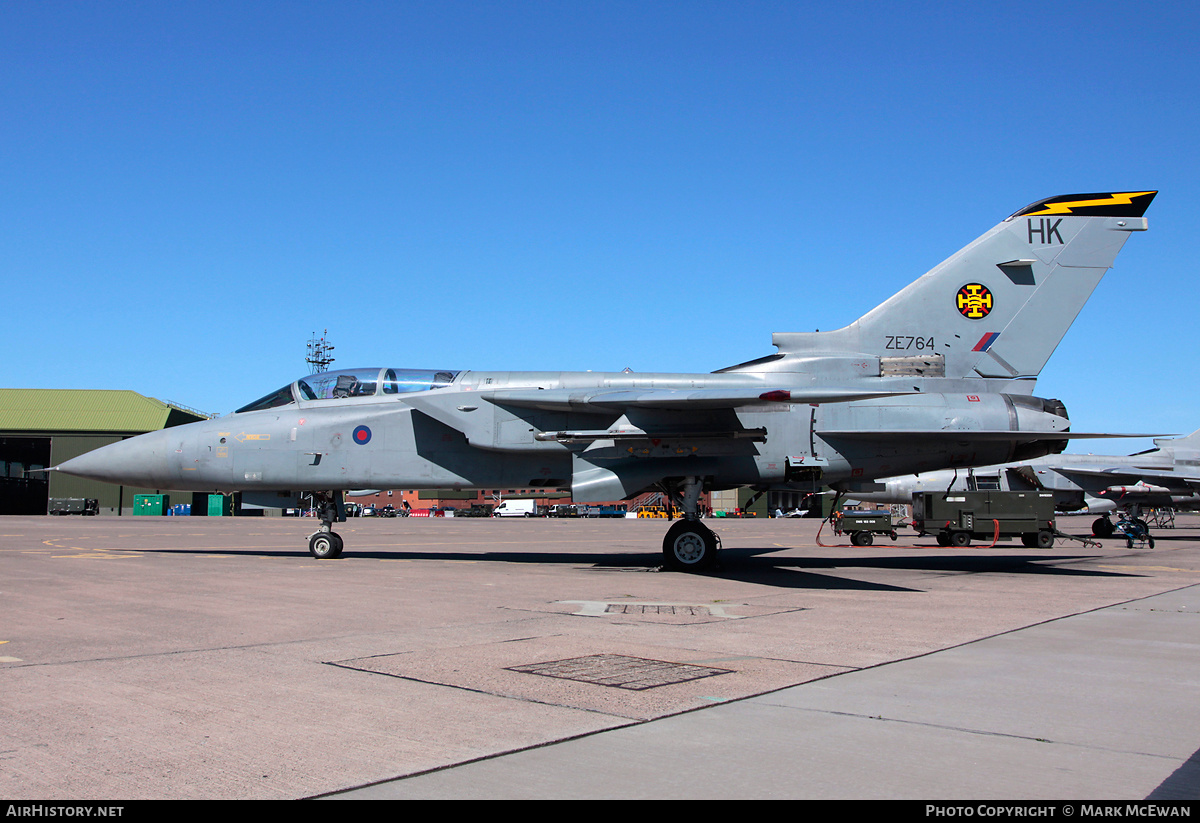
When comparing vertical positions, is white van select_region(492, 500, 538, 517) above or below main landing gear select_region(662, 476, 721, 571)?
below

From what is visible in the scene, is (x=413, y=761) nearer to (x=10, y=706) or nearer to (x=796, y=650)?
(x=10, y=706)

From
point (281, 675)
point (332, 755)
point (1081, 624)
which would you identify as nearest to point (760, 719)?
point (332, 755)

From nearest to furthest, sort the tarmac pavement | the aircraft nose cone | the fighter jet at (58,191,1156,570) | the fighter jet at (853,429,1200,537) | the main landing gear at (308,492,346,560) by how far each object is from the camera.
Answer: the tarmac pavement < the fighter jet at (58,191,1156,570) < the aircraft nose cone < the main landing gear at (308,492,346,560) < the fighter jet at (853,429,1200,537)

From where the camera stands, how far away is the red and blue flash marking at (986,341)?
47.2 feet

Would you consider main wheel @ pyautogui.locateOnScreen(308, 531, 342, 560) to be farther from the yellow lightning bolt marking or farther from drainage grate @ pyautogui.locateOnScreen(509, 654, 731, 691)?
the yellow lightning bolt marking

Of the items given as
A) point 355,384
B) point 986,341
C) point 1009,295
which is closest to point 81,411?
point 355,384

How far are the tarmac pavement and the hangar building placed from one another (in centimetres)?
6444

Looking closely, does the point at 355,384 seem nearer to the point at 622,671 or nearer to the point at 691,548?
the point at 691,548

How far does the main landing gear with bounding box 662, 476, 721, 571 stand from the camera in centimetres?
1355

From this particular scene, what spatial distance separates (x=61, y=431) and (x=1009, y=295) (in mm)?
70716

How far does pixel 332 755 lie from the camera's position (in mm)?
3521

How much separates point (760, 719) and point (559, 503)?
96.9 m

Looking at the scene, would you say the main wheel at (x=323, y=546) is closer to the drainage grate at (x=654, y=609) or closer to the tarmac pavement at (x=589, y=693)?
the tarmac pavement at (x=589, y=693)

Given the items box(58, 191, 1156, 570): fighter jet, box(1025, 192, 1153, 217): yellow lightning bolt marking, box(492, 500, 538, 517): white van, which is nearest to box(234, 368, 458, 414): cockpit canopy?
box(58, 191, 1156, 570): fighter jet
